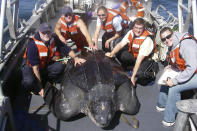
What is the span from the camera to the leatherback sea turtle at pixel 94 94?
11.2 feet

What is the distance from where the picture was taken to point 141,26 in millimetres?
4117

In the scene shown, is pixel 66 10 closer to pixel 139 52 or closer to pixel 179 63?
pixel 139 52

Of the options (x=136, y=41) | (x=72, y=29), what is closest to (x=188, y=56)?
(x=136, y=41)

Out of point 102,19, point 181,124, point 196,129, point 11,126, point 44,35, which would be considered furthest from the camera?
point 102,19

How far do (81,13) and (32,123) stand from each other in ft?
16.4

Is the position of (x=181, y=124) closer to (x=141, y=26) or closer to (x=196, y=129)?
(x=196, y=129)

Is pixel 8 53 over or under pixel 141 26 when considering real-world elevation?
under

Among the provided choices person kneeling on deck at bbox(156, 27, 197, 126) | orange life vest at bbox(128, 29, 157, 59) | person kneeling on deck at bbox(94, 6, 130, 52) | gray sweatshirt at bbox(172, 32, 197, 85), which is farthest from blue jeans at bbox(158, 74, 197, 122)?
person kneeling on deck at bbox(94, 6, 130, 52)

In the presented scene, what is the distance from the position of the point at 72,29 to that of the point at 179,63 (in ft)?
9.11

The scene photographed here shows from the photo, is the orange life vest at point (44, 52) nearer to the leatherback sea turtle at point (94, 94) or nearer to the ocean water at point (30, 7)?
the leatherback sea turtle at point (94, 94)

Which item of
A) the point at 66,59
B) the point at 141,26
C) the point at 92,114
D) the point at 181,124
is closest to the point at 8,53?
the point at 66,59

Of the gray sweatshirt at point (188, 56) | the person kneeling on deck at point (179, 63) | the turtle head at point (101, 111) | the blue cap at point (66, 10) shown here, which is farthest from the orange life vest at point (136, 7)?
the turtle head at point (101, 111)

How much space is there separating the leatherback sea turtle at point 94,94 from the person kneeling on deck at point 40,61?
0.99 feet

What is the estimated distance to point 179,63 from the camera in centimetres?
341
